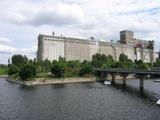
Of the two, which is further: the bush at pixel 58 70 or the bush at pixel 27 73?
the bush at pixel 58 70

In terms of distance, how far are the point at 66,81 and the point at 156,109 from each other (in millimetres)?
113916

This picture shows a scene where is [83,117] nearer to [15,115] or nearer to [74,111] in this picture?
[74,111]

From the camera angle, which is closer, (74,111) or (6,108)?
(74,111)

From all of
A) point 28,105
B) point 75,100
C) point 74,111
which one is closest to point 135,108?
point 74,111

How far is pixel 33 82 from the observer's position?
173875 millimetres

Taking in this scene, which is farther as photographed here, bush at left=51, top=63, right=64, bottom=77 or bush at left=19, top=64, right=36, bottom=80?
bush at left=51, top=63, right=64, bottom=77

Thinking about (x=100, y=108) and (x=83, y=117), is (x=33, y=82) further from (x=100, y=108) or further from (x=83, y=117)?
(x=83, y=117)

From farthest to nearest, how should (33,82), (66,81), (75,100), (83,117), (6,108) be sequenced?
(66,81), (33,82), (75,100), (6,108), (83,117)

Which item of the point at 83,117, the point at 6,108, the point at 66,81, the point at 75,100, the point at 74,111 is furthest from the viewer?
the point at 66,81

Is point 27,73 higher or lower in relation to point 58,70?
lower

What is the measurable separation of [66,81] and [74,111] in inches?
4408

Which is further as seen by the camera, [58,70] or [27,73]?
[58,70]

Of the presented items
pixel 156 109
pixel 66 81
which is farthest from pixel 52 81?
pixel 156 109

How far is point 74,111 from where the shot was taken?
78.4 m
